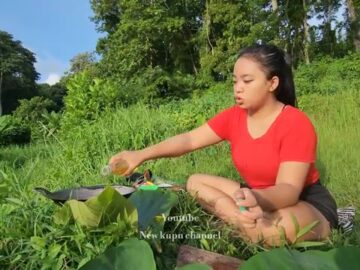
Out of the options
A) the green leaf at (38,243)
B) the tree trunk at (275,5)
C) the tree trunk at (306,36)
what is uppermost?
the tree trunk at (275,5)

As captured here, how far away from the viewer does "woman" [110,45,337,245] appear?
77.8 inches

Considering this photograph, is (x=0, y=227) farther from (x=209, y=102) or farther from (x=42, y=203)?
(x=209, y=102)

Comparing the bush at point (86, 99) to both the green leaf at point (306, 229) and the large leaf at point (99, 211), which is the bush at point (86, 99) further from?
the large leaf at point (99, 211)

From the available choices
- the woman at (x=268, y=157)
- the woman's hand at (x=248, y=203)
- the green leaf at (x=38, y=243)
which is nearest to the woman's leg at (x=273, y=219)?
the woman at (x=268, y=157)

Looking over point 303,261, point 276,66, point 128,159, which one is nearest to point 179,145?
point 128,159

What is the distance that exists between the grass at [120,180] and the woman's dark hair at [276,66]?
25.0 inches

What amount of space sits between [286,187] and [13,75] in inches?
1601

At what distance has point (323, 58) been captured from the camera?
16188 mm

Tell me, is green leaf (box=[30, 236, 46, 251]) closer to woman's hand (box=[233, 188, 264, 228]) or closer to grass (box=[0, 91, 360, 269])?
grass (box=[0, 91, 360, 269])

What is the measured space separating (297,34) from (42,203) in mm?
18069

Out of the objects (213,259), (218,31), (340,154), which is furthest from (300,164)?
(218,31)

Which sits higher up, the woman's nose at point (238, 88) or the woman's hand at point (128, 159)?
the woman's nose at point (238, 88)

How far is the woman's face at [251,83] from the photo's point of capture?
2.12 m

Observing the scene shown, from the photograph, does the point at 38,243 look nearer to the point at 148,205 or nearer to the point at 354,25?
the point at 148,205
